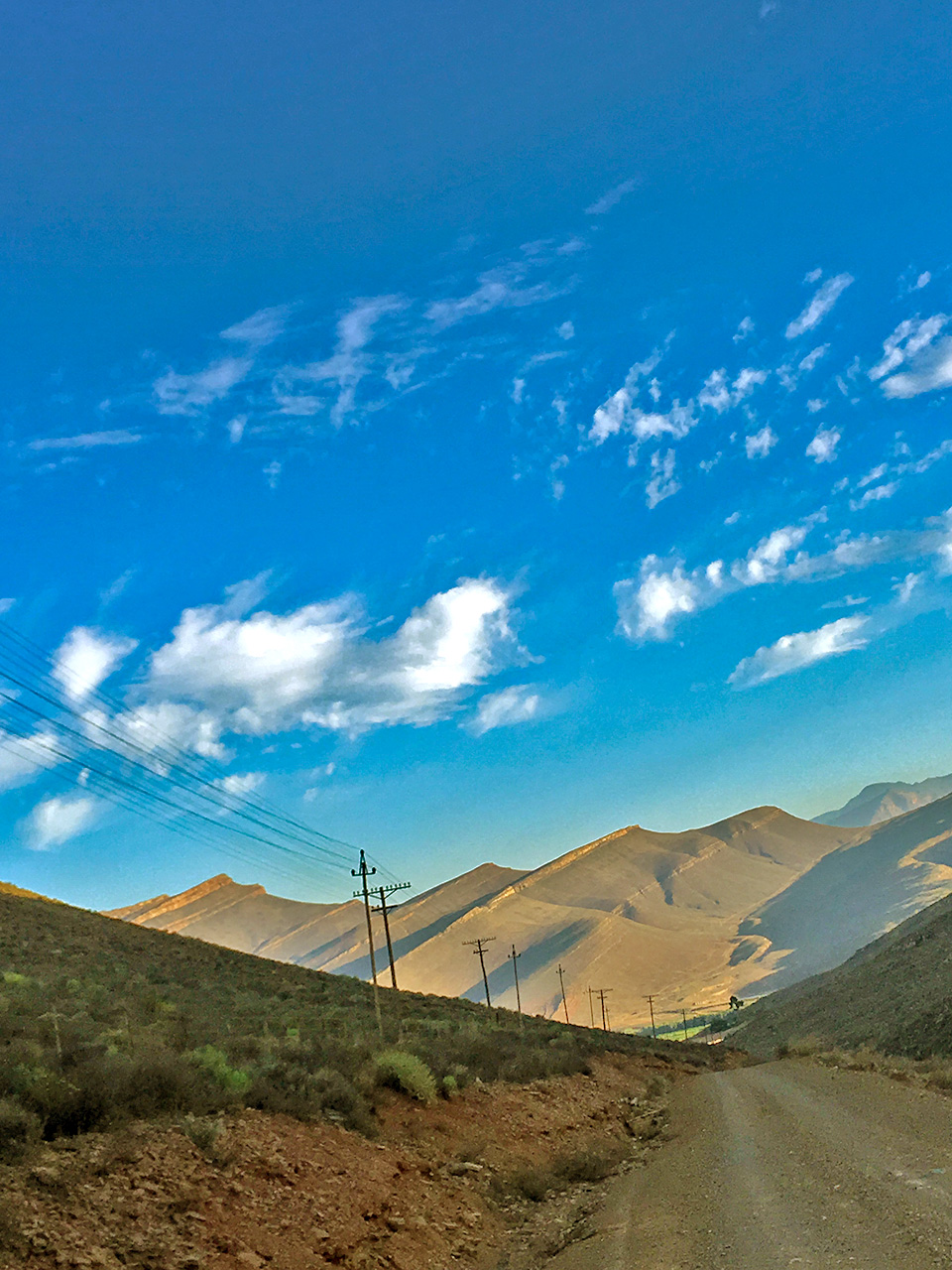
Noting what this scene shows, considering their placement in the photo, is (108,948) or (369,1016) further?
(108,948)

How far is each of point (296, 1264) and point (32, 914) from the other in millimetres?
44711

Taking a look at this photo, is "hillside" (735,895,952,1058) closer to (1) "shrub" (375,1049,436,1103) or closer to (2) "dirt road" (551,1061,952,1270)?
(2) "dirt road" (551,1061,952,1270)

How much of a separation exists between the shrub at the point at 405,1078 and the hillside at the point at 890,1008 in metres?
24.3

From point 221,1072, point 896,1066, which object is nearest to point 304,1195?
point 221,1072

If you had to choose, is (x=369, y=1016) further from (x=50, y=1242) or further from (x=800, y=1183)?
(x=50, y=1242)

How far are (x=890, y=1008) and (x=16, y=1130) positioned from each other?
4642 centimetres

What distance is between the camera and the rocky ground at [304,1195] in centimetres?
853

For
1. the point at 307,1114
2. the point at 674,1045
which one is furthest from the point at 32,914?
the point at 307,1114

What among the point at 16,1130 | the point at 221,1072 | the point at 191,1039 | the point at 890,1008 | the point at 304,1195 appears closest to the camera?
the point at 16,1130

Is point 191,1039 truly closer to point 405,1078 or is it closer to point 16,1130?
point 405,1078

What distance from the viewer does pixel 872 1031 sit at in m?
40.8

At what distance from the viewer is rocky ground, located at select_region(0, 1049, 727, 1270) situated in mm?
8531

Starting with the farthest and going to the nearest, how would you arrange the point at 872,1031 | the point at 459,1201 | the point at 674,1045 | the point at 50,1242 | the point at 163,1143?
the point at 674,1045
the point at 872,1031
the point at 459,1201
the point at 163,1143
the point at 50,1242

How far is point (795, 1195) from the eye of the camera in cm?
1077
